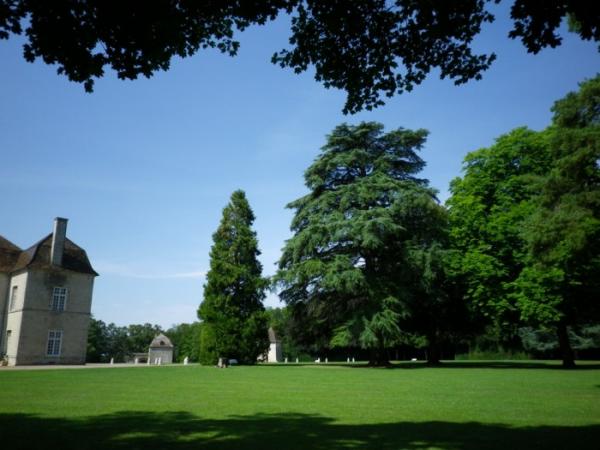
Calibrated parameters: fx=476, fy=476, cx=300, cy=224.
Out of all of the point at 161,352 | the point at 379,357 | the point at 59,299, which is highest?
the point at 59,299

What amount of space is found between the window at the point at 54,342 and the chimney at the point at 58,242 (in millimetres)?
5407

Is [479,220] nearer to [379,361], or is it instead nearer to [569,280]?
[569,280]

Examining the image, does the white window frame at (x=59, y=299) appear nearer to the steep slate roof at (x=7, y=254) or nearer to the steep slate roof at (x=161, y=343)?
the steep slate roof at (x=7, y=254)

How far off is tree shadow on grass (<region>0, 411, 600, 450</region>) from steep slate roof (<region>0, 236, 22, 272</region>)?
3511cm

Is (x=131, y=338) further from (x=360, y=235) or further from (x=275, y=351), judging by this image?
(x=360, y=235)

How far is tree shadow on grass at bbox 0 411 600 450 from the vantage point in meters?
6.48

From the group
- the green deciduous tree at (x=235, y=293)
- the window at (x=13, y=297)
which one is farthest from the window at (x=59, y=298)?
the green deciduous tree at (x=235, y=293)

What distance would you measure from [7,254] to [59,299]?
20.9ft

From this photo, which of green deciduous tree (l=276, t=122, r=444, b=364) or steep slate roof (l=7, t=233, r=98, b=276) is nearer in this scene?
green deciduous tree (l=276, t=122, r=444, b=364)

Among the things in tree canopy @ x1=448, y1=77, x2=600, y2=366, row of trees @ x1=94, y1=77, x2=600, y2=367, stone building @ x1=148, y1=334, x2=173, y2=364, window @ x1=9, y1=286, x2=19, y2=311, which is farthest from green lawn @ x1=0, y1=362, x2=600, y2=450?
stone building @ x1=148, y1=334, x2=173, y2=364

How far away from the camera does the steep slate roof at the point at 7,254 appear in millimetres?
38594

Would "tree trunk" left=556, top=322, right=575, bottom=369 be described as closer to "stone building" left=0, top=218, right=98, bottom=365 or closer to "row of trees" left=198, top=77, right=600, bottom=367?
"row of trees" left=198, top=77, right=600, bottom=367

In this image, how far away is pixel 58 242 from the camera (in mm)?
38281

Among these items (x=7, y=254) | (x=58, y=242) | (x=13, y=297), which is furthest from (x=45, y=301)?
(x=7, y=254)
